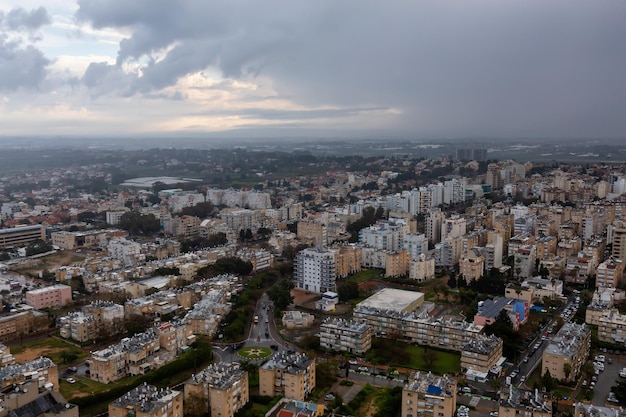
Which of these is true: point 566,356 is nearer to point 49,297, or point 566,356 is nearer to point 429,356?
point 429,356

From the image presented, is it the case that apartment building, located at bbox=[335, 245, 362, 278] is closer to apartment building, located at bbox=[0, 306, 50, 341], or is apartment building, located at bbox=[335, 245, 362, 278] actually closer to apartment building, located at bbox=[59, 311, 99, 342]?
apartment building, located at bbox=[59, 311, 99, 342]

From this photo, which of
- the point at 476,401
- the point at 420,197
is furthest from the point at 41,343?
the point at 420,197

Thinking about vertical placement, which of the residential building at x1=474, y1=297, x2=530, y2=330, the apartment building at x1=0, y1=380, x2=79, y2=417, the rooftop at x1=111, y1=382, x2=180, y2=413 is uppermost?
the apartment building at x1=0, y1=380, x2=79, y2=417

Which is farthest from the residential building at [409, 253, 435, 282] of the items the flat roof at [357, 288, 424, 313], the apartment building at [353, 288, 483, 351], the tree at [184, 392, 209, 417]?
the tree at [184, 392, 209, 417]

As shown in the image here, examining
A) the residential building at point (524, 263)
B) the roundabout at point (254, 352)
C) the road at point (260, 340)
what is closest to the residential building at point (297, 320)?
the road at point (260, 340)

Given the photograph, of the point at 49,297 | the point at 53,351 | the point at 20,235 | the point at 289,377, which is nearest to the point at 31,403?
the point at 289,377

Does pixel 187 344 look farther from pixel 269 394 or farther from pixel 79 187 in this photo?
pixel 79 187

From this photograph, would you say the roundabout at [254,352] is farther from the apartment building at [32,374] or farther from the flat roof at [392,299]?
the apartment building at [32,374]
